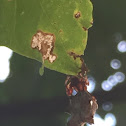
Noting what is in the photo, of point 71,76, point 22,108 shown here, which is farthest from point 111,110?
point 71,76

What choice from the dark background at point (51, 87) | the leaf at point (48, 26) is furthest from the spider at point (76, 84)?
the dark background at point (51, 87)

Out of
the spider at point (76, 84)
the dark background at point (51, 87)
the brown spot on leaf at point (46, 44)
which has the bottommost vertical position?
the spider at point (76, 84)

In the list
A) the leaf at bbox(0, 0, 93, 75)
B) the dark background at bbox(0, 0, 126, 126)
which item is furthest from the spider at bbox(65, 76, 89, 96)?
the dark background at bbox(0, 0, 126, 126)

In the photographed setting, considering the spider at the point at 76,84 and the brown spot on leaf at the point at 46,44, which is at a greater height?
the brown spot on leaf at the point at 46,44

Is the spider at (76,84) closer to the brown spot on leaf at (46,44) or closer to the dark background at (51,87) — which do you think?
the brown spot on leaf at (46,44)

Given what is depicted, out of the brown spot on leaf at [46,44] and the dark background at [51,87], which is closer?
the brown spot on leaf at [46,44]

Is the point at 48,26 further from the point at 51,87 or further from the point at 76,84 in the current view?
the point at 51,87
